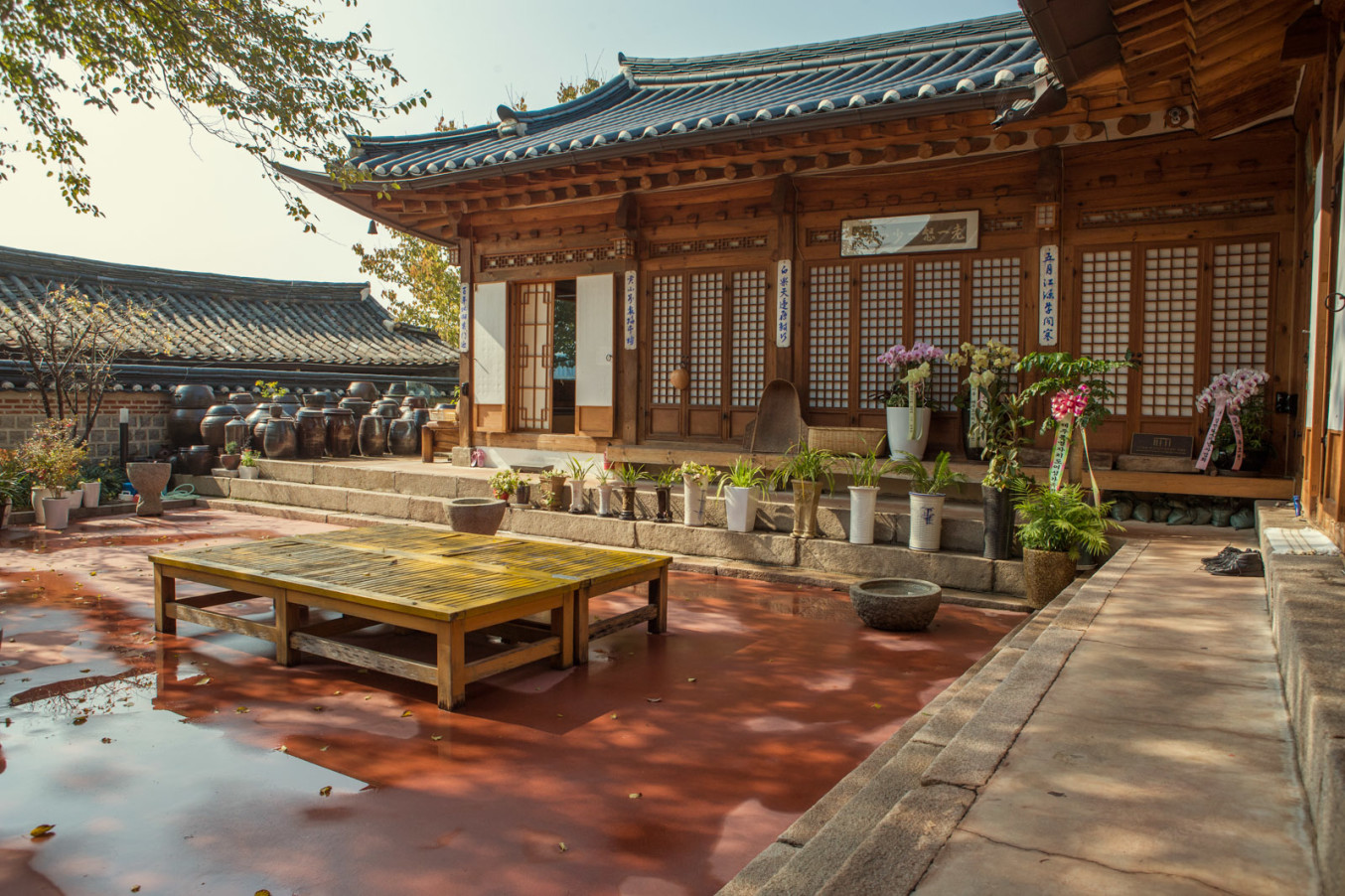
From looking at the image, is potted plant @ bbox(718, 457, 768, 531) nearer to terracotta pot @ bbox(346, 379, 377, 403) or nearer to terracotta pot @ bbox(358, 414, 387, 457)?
terracotta pot @ bbox(358, 414, 387, 457)

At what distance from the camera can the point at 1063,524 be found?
5.54 metres

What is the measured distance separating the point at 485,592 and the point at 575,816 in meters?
1.57

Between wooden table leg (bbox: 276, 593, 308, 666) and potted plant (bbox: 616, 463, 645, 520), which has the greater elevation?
potted plant (bbox: 616, 463, 645, 520)

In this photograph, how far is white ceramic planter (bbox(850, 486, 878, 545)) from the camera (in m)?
6.65

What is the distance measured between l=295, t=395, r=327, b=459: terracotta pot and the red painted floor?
22.6 feet

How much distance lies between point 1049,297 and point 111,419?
11.9m

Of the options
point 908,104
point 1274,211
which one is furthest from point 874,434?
point 1274,211

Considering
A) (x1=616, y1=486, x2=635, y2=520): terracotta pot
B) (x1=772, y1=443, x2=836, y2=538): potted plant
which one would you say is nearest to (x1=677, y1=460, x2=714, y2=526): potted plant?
(x1=616, y1=486, x2=635, y2=520): terracotta pot

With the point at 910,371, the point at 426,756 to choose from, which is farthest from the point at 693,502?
the point at 426,756

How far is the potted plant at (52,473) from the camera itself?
8.98 metres

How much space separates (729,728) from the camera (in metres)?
3.62

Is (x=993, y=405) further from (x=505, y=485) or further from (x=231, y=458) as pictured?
(x=231, y=458)

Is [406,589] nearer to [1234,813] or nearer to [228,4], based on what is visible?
[1234,813]

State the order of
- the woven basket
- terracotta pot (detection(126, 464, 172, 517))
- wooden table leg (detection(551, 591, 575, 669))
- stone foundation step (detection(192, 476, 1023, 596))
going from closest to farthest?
wooden table leg (detection(551, 591, 575, 669))
stone foundation step (detection(192, 476, 1023, 596))
the woven basket
terracotta pot (detection(126, 464, 172, 517))
